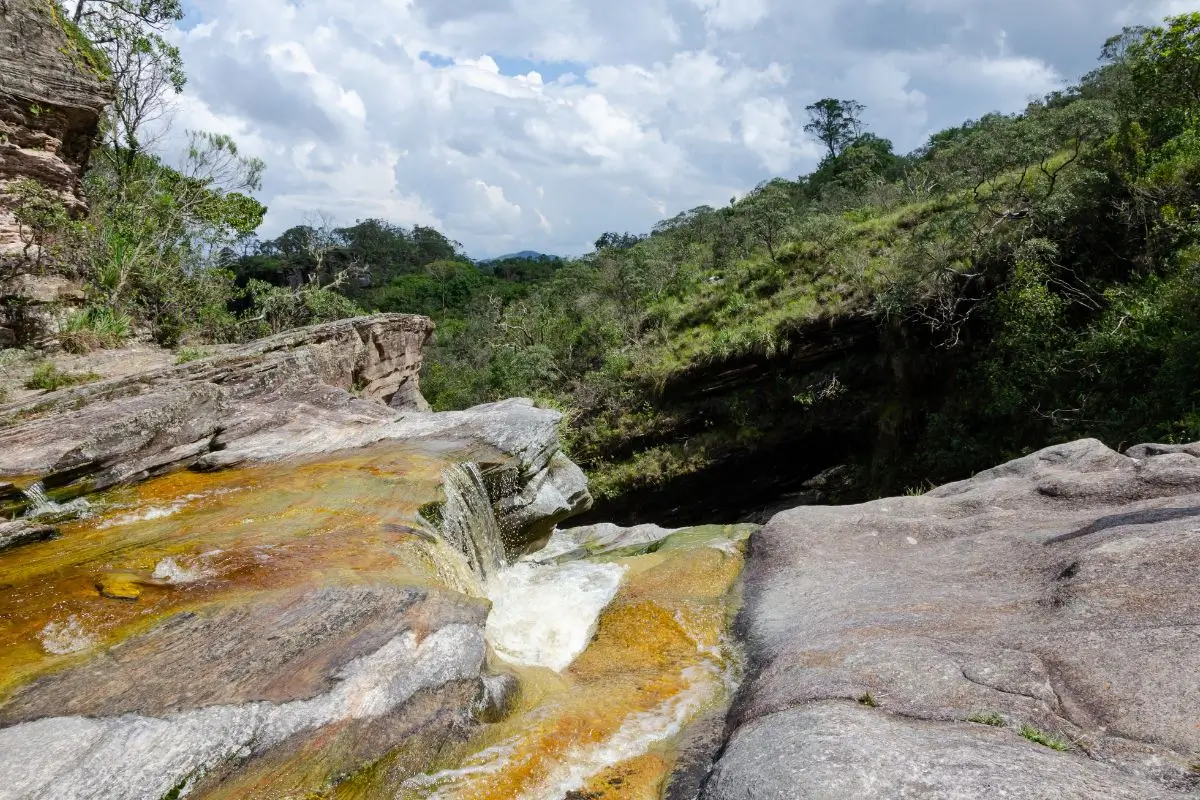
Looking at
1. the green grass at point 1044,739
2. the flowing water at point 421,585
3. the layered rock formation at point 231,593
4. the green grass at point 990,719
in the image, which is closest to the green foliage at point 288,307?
the layered rock formation at point 231,593

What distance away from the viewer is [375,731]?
14.0 ft

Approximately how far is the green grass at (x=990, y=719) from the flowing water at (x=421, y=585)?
6.34ft

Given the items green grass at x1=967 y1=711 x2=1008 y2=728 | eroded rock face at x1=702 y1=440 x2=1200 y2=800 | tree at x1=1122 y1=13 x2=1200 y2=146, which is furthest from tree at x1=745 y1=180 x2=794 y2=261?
green grass at x1=967 y1=711 x2=1008 y2=728

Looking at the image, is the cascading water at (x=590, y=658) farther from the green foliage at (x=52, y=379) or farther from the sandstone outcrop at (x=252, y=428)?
the green foliage at (x=52, y=379)

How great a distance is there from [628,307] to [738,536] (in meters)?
20.8

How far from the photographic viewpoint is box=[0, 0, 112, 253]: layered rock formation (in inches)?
457

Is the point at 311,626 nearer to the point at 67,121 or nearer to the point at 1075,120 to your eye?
the point at 67,121

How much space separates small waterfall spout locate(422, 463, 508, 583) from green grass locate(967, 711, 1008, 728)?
5.06m

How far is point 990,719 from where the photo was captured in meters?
4.15

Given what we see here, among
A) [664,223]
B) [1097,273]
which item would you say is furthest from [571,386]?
[664,223]

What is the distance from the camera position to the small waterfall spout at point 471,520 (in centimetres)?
767

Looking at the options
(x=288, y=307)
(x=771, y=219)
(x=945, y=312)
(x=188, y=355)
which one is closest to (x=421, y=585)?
(x=188, y=355)

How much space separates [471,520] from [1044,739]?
6.02 m

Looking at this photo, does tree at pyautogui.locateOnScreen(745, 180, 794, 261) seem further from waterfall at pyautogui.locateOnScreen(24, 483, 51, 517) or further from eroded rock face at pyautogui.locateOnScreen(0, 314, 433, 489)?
waterfall at pyautogui.locateOnScreen(24, 483, 51, 517)
